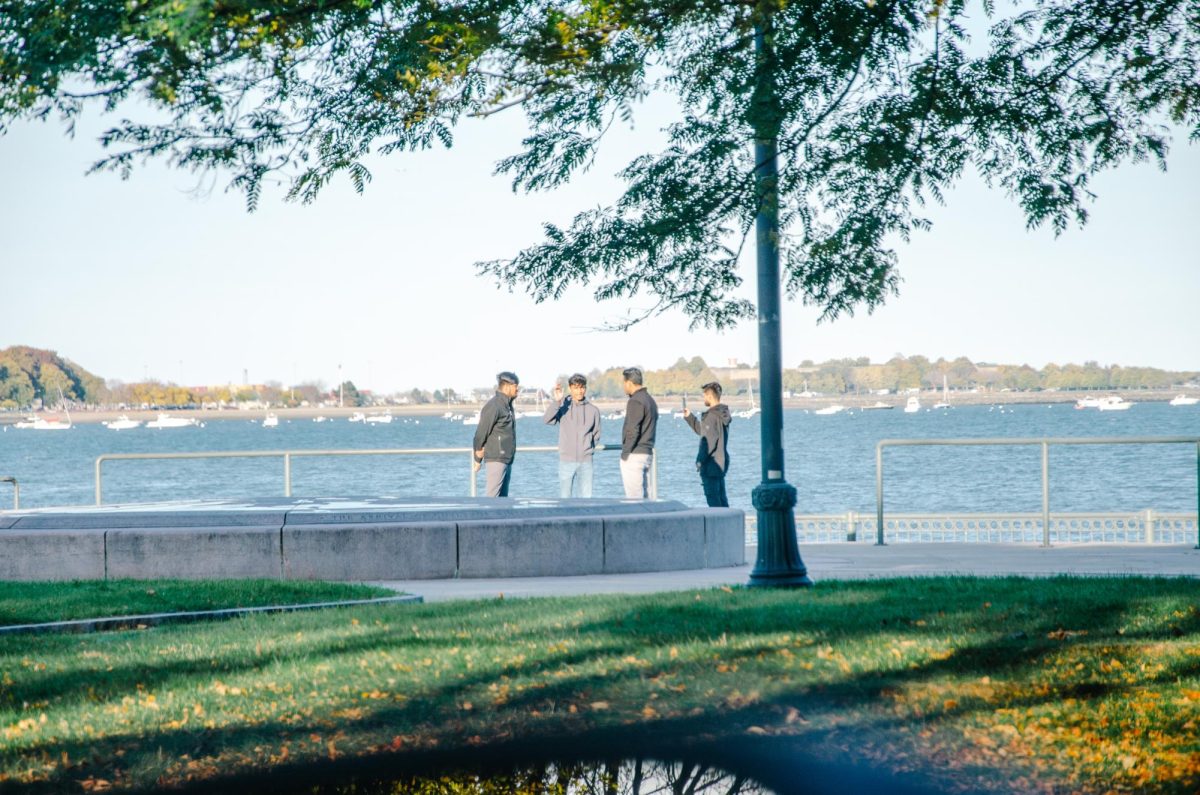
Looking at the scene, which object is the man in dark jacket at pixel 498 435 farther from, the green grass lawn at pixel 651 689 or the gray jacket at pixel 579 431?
the green grass lawn at pixel 651 689

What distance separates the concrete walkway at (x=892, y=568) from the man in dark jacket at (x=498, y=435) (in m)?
2.95

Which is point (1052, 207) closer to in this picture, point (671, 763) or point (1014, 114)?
point (1014, 114)

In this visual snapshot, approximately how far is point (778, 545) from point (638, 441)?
549 centimetres

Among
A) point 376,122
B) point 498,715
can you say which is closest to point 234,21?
point 376,122

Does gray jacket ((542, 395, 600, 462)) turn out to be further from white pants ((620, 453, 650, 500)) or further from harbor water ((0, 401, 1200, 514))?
harbor water ((0, 401, 1200, 514))

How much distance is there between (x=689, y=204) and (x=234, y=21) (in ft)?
9.95

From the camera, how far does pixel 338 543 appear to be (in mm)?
12672

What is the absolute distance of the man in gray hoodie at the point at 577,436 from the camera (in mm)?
16234

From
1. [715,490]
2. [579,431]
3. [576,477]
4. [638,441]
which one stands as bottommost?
[715,490]

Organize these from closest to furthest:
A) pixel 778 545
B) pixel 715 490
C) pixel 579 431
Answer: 1. pixel 778 545
2. pixel 579 431
3. pixel 715 490

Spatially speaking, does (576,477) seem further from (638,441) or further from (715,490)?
(715,490)

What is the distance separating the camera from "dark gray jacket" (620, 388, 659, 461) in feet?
51.8

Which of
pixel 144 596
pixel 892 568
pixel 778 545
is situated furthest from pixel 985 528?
pixel 144 596

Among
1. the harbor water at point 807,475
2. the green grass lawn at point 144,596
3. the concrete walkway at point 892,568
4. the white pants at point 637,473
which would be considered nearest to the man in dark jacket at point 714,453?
the white pants at point 637,473
